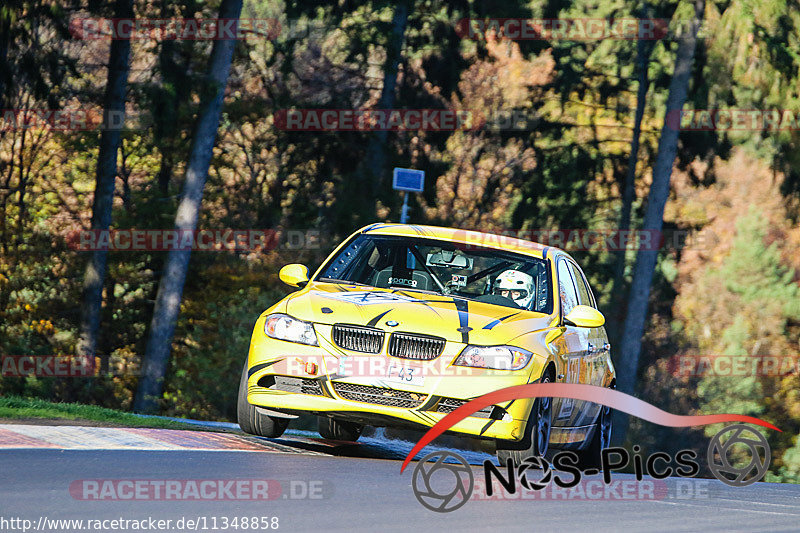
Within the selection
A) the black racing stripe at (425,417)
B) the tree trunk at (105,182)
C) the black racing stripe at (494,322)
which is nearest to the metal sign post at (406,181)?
the black racing stripe at (494,322)

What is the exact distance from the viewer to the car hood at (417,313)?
958 cm

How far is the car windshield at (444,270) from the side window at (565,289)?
16 centimetres

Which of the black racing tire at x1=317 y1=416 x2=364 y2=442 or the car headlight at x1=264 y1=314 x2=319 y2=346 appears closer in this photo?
the car headlight at x1=264 y1=314 x2=319 y2=346

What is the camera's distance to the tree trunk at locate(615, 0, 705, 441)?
31328 millimetres

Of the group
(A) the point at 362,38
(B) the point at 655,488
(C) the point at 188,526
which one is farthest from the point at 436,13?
(C) the point at 188,526

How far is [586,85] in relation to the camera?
128ft

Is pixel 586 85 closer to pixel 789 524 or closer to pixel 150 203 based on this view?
pixel 150 203

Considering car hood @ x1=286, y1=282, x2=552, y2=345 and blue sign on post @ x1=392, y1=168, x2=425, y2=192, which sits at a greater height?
blue sign on post @ x1=392, y1=168, x2=425, y2=192

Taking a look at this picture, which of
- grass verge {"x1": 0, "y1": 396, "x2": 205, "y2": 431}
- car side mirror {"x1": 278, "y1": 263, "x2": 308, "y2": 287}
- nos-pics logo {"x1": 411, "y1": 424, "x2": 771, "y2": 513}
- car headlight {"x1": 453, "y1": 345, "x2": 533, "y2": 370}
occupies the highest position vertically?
car side mirror {"x1": 278, "y1": 263, "x2": 308, "y2": 287}

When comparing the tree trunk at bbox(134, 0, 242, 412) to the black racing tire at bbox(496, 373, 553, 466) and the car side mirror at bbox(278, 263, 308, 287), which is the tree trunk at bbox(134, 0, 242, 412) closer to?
the car side mirror at bbox(278, 263, 308, 287)

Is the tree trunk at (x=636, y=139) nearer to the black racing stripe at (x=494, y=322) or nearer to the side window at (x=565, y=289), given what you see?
the side window at (x=565, y=289)

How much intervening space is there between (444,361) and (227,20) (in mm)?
18591

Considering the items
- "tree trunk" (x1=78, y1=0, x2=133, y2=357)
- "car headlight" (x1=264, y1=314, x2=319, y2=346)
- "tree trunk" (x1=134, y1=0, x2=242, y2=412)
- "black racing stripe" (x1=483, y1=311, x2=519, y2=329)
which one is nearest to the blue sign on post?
"black racing stripe" (x1=483, y1=311, x2=519, y2=329)

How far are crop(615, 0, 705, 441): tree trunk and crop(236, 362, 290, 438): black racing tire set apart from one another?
21381 millimetres
